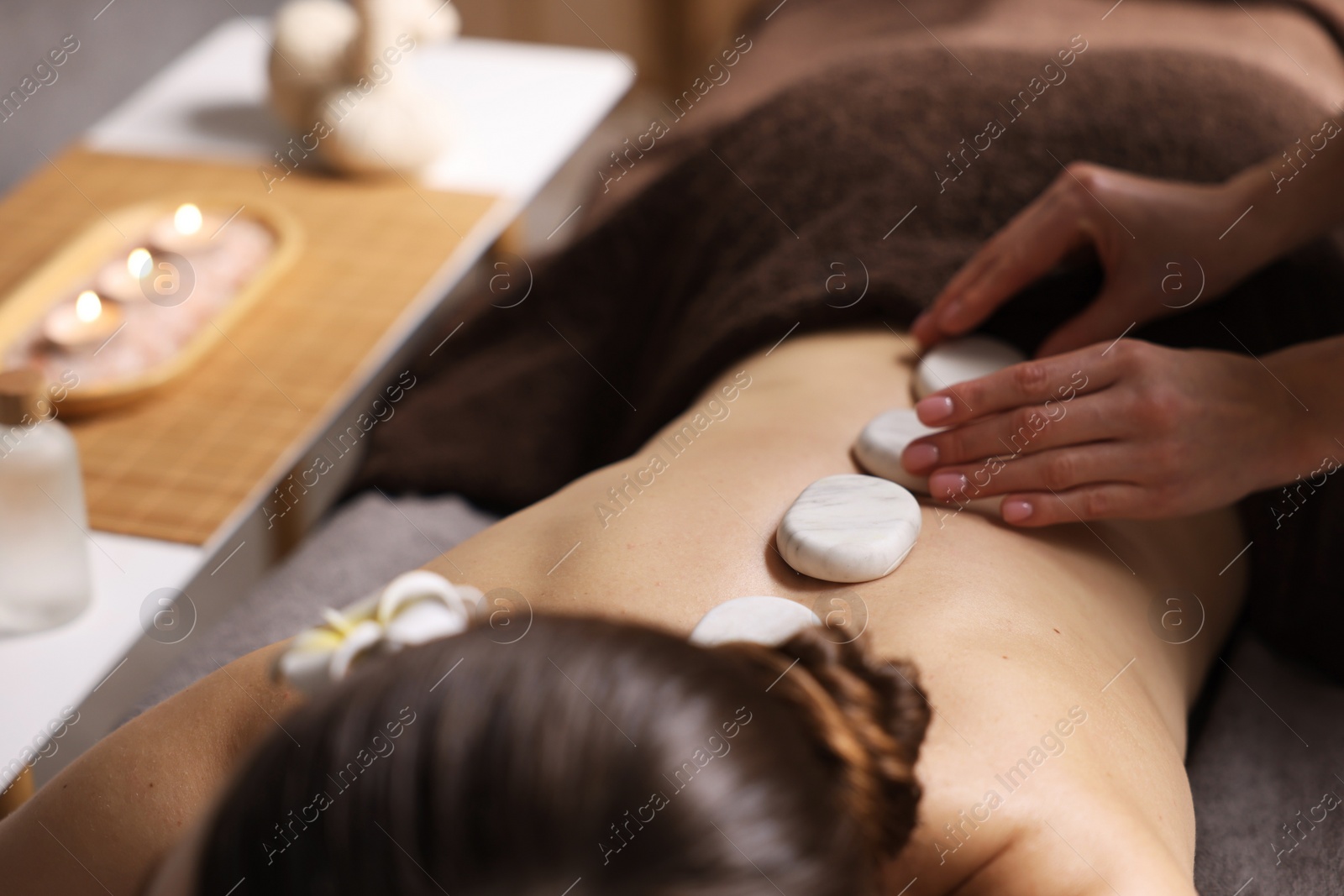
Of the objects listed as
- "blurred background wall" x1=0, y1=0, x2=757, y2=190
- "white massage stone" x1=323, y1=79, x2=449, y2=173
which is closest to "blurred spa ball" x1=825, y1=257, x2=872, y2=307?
"white massage stone" x1=323, y1=79, x2=449, y2=173

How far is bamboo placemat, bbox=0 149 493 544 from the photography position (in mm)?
1058

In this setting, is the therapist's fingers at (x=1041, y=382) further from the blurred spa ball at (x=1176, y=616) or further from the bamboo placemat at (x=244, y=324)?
the bamboo placemat at (x=244, y=324)

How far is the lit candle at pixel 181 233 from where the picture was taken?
51.8 inches

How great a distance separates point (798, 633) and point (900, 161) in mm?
634

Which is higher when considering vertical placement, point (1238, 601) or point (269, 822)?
point (269, 822)

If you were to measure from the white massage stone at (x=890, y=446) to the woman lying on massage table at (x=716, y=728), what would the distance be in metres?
0.02

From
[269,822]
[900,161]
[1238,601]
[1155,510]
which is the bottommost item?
[1238,601]

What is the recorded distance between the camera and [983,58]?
45.8 inches

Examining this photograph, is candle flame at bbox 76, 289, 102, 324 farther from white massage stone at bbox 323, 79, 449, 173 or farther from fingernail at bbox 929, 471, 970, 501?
fingernail at bbox 929, 471, 970, 501

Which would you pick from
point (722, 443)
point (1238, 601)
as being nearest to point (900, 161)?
point (722, 443)

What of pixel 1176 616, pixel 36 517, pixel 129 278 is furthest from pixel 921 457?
pixel 129 278

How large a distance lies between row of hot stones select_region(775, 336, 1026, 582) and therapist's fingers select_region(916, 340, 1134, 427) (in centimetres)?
4

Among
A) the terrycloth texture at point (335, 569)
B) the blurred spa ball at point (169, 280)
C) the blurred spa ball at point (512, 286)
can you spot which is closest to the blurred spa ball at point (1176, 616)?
the terrycloth texture at point (335, 569)

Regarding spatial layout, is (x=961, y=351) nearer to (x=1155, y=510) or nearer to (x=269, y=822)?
(x=1155, y=510)
